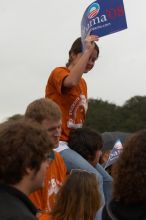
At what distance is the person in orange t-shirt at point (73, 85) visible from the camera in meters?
6.34

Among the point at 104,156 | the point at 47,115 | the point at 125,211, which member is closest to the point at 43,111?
the point at 47,115

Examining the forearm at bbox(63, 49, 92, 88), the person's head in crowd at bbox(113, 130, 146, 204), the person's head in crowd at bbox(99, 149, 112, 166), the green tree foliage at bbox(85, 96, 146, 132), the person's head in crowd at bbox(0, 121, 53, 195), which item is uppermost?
the forearm at bbox(63, 49, 92, 88)

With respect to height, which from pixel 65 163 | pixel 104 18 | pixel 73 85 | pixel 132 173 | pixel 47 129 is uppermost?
pixel 104 18

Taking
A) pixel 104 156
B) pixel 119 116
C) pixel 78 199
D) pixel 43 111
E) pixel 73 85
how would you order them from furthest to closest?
pixel 119 116
pixel 104 156
pixel 73 85
pixel 43 111
pixel 78 199

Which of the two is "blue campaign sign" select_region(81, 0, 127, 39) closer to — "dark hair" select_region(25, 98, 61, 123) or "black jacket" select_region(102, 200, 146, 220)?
"dark hair" select_region(25, 98, 61, 123)

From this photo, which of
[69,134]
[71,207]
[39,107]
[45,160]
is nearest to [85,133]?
[69,134]

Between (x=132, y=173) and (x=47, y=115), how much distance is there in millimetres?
2140

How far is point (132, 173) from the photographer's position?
3.81 m

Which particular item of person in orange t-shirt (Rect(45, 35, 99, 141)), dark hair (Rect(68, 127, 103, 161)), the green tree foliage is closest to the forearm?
person in orange t-shirt (Rect(45, 35, 99, 141))

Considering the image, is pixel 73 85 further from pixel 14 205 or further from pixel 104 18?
pixel 14 205

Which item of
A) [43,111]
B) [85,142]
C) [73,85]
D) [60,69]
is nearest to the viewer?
[43,111]

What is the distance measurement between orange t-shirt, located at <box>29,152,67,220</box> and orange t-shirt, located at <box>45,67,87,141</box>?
2.13 ft

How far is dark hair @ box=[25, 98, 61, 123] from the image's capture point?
580 cm

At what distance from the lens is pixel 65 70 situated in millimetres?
6621
